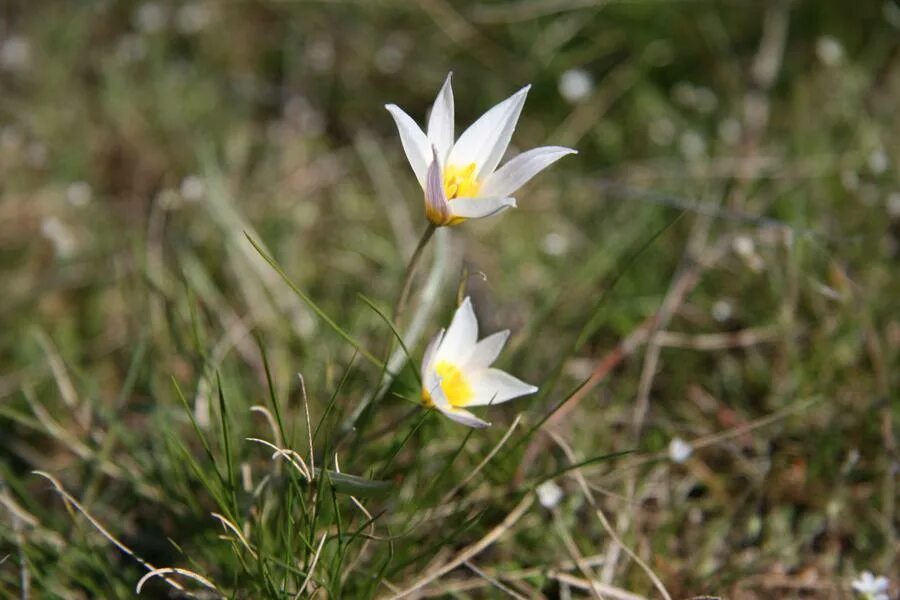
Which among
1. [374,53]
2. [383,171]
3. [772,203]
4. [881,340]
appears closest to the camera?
[881,340]

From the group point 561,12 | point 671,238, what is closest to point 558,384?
point 671,238

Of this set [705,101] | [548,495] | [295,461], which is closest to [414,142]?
[295,461]

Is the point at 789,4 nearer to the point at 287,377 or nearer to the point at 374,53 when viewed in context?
the point at 374,53

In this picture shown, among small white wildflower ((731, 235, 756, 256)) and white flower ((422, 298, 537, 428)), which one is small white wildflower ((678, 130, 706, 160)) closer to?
small white wildflower ((731, 235, 756, 256))

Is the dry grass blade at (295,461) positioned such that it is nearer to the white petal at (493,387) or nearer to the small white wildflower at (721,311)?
the white petal at (493,387)

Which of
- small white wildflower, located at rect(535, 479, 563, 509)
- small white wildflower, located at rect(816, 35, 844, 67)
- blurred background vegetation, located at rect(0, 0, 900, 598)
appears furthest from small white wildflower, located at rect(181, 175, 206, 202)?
small white wildflower, located at rect(816, 35, 844, 67)

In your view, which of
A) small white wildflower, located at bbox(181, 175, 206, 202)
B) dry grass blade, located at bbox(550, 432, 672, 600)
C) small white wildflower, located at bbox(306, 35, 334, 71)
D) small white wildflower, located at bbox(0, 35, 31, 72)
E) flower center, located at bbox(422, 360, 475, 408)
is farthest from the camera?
small white wildflower, located at bbox(306, 35, 334, 71)
